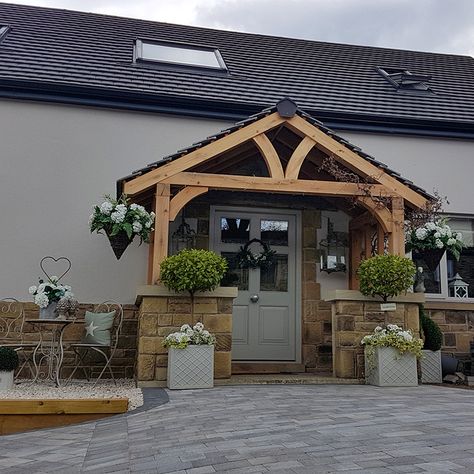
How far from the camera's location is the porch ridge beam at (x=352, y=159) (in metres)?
6.85

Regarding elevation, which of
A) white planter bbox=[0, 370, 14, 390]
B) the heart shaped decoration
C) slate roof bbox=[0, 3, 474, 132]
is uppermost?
slate roof bbox=[0, 3, 474, 132]

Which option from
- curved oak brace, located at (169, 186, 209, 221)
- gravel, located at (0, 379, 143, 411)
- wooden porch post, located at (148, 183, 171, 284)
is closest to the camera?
gravel, located at (0, 379, 143, 411)

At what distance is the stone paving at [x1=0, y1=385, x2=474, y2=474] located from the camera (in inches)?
107

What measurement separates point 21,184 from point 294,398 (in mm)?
5019

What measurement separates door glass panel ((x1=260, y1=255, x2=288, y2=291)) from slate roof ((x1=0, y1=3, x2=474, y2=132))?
2.52 m

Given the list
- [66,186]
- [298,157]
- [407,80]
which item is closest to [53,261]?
[66,186]

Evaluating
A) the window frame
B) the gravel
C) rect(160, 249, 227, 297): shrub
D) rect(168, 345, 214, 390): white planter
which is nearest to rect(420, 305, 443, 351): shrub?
rect(160, 249, 227, 297): shrub

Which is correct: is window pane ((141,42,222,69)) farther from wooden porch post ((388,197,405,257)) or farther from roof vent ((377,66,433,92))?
wooden porch post ((388,197,405,257))

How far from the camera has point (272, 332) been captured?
7.88 meters

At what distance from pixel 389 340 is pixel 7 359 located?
13.9 feet

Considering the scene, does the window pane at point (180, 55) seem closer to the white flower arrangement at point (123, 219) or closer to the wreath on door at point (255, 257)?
the wreath on door at point (255, 257)

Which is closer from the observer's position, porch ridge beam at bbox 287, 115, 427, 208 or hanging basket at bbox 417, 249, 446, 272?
porch ridge beam at bbox 287, 115, 427, 208

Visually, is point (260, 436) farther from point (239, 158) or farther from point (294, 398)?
point (239, 158)

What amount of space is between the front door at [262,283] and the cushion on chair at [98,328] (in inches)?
74.4
